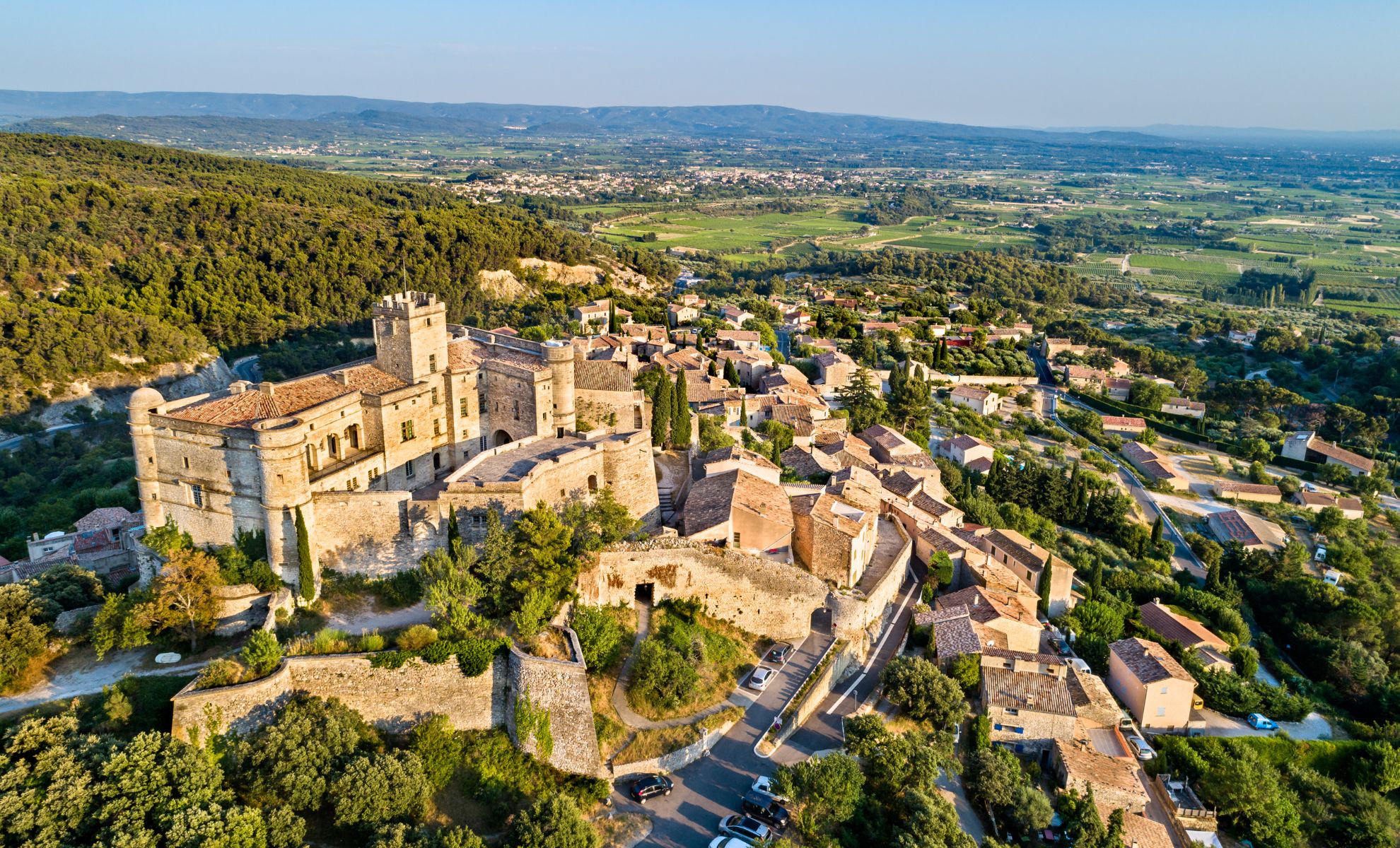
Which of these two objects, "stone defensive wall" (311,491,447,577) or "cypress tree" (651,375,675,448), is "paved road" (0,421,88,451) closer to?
"stone defensive wall" (311,491,447,577)

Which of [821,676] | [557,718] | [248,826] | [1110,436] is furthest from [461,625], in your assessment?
[1110,436]

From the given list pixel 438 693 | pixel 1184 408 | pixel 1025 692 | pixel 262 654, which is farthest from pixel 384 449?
pixel 1184 408

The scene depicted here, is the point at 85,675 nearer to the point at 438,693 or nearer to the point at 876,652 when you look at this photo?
the point at 438,693

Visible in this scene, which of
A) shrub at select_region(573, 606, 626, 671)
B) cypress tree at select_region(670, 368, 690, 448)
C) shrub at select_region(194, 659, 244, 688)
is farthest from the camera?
cypress tree at select_region(670, 368, 690, 448)

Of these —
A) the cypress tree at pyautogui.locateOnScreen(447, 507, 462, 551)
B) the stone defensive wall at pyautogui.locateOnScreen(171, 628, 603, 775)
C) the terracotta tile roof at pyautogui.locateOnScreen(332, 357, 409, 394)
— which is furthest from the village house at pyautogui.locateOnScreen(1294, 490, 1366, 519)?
the terracotta tile roof at pyautogui.locateOnScreen(332, 357, 409, 394)

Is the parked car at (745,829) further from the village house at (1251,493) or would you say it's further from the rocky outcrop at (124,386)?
the village house at (1251,493)

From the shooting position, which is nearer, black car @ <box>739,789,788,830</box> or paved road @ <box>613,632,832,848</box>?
paved road @ <box>613,632,832,848</box>
